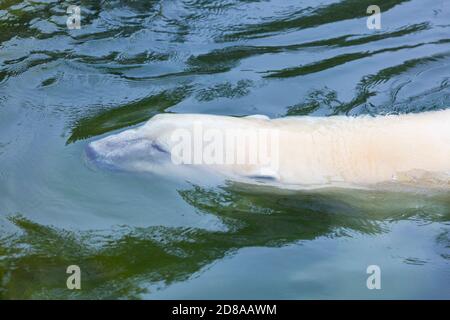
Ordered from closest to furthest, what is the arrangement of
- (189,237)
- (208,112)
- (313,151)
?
(189,237) → (313,151) → (208,112)

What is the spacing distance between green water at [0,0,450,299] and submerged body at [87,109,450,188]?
0.12 m

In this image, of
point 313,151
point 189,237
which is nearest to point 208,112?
point 313,151

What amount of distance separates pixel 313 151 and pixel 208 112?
1343 mm

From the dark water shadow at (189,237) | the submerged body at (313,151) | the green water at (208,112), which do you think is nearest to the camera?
the dark water shadow at (189,237)

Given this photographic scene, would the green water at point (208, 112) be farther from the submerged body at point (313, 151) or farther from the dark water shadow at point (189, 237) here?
the submerged body at point (313, 151)

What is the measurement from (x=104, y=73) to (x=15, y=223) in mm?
2418

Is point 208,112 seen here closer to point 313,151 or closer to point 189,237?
point 313,151

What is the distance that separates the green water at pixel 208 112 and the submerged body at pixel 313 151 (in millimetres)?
119

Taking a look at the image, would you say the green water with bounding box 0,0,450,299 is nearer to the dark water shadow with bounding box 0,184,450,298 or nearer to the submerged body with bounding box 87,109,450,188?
the dark water shadow with bounding box 0,184,450,298

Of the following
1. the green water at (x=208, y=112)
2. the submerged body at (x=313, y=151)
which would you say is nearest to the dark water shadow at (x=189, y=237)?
the green water at (x=208, y=112)

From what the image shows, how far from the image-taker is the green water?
4.56m

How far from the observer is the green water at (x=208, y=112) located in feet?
15.0

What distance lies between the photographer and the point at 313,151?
541cm

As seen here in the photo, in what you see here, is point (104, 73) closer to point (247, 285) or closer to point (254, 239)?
point (254, 239)
